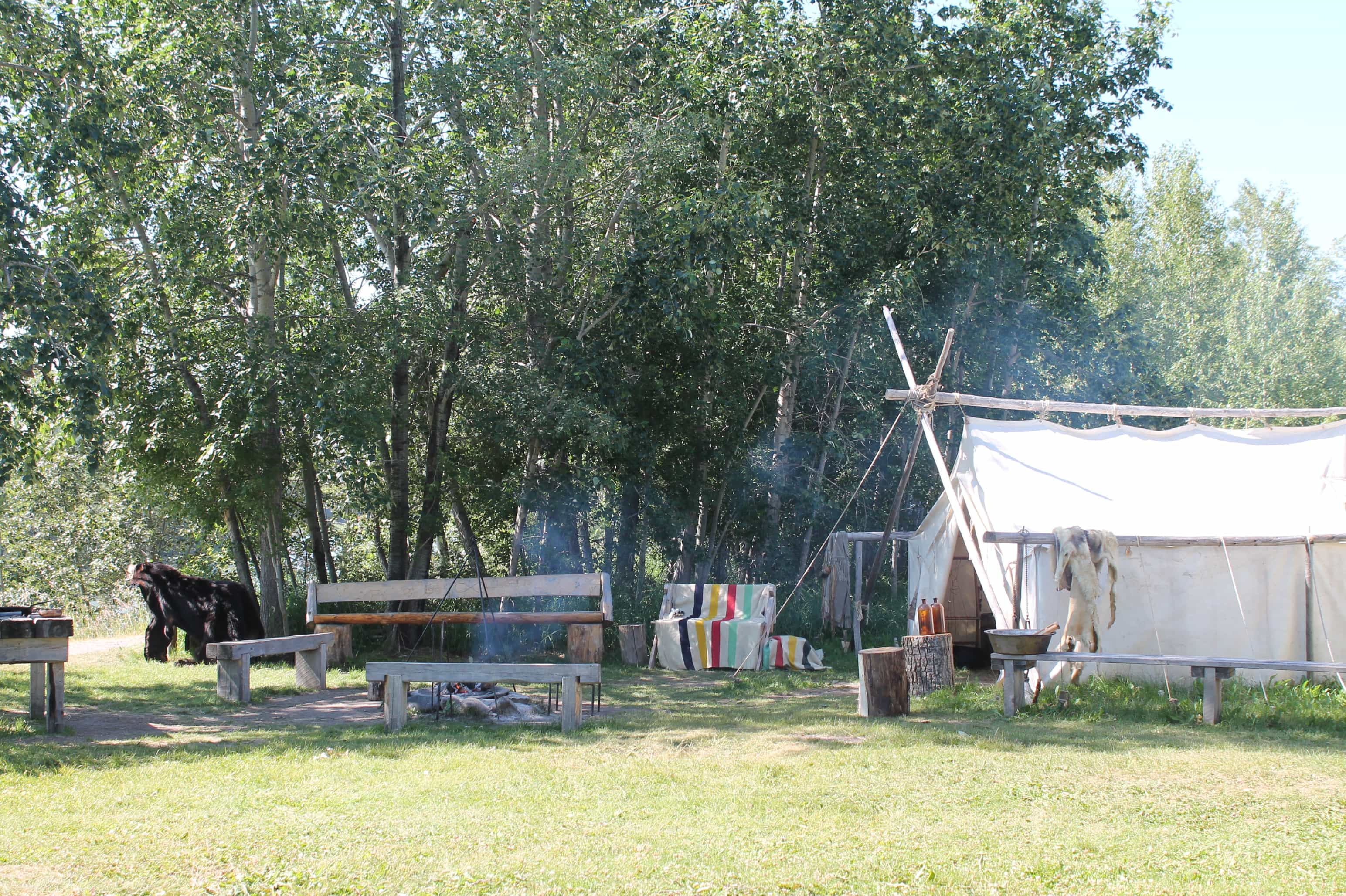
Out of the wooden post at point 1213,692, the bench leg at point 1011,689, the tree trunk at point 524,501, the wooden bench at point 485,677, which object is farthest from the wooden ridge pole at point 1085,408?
the wooden bench at point 485,677

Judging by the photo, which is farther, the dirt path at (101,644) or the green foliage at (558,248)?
the dirt path at (101,644)

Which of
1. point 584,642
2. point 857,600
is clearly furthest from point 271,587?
point 857,600

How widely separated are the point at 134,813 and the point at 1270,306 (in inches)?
1074

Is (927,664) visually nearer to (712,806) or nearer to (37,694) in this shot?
(712,806)

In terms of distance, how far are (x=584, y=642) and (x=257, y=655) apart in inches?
114

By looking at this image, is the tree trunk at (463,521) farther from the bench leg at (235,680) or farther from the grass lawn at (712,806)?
the grass lawn at (712,806)

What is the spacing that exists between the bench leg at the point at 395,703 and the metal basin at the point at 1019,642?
413 cm

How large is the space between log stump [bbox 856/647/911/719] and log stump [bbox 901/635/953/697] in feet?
3.25

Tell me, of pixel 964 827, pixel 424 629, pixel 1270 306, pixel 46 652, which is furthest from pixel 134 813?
pixel 1270 306

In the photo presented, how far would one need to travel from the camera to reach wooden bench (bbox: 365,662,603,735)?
7.34m

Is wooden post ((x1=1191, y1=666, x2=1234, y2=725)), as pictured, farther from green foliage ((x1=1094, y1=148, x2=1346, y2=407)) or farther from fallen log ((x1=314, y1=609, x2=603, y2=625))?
green foliage ((x1=1094, y1=148, x2=1346, y2=407))

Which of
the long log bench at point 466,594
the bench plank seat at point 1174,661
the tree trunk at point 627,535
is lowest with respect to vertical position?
the bench plank seat at point 1174,661

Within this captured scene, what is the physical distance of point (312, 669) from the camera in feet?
32.0

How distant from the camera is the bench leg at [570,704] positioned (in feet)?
24.1
